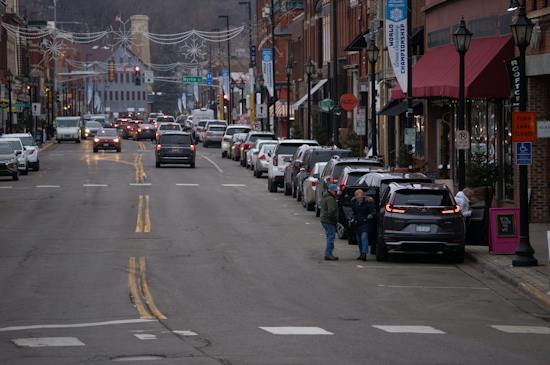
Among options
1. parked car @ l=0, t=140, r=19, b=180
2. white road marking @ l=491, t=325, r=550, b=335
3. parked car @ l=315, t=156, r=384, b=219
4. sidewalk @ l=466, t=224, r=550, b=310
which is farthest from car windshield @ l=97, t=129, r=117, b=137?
white road marking @ l=491, t=325, r=550, b=335

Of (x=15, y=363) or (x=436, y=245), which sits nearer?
(x=15, y=363)

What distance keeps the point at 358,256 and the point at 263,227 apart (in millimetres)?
6607

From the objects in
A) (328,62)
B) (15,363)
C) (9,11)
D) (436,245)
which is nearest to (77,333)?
(15,363)

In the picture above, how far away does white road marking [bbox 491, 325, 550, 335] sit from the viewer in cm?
1728

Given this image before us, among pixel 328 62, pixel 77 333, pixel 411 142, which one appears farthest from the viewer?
pixel 328 62

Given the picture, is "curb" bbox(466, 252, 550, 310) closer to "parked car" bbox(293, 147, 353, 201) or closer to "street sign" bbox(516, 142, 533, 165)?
"street sign" bbox(516, 142, 533, 165)

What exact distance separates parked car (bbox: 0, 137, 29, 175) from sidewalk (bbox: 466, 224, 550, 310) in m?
29.6

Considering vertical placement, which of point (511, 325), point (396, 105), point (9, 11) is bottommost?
point (511, 325)

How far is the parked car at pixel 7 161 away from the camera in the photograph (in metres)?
52.2

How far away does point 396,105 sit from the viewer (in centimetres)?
5425

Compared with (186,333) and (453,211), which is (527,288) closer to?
(453,211)

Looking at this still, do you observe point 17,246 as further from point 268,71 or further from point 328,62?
point 268,71

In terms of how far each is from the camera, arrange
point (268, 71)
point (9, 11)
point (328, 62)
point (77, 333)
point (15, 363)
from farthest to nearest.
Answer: point (9, 11) → point (268, 71) → point (328, 62) → point (77, 333) → point (15, 363)

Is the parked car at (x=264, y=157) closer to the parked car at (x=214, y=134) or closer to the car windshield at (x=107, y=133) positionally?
the car windshield at (x=107, y=133)
